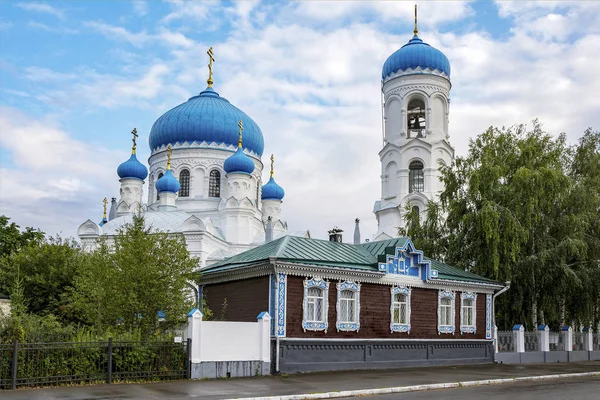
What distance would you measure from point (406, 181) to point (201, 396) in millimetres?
33882

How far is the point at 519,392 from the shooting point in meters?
15.7

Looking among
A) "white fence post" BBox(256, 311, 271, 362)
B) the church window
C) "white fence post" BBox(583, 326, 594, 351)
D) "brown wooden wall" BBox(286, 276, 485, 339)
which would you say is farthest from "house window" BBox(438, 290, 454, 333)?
the church window

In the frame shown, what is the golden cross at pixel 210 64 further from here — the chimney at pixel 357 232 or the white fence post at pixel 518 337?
the white fence post at pixel 518 337

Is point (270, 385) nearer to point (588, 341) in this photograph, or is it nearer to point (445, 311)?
point (445, 311)

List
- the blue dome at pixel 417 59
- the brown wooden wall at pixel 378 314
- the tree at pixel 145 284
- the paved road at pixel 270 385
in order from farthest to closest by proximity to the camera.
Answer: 1. the blue dome at pixel 417 59
2. the tree at pixel 145 284
3. the brown wooden wall at pixel 378 314
4. the paved road at pixel 270 385

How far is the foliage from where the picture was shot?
27406 millimetres

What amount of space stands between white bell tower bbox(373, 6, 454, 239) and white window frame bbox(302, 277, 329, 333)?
83.3 feet

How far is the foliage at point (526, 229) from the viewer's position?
27406 millimetres

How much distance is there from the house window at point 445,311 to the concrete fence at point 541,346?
2711 mm

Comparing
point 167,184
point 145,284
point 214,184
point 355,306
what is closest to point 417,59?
point 214,184

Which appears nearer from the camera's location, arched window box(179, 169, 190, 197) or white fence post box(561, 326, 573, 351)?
white fence post box(561, 326, 573, 351)

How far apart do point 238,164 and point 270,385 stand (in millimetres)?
31711

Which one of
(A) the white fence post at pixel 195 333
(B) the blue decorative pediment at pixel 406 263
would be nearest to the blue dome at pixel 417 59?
(B) the blue decorative pediment at pixel 406 263

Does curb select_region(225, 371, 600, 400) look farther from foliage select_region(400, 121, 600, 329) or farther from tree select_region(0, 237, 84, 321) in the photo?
tree select_region(0, 237, 84, 321)
